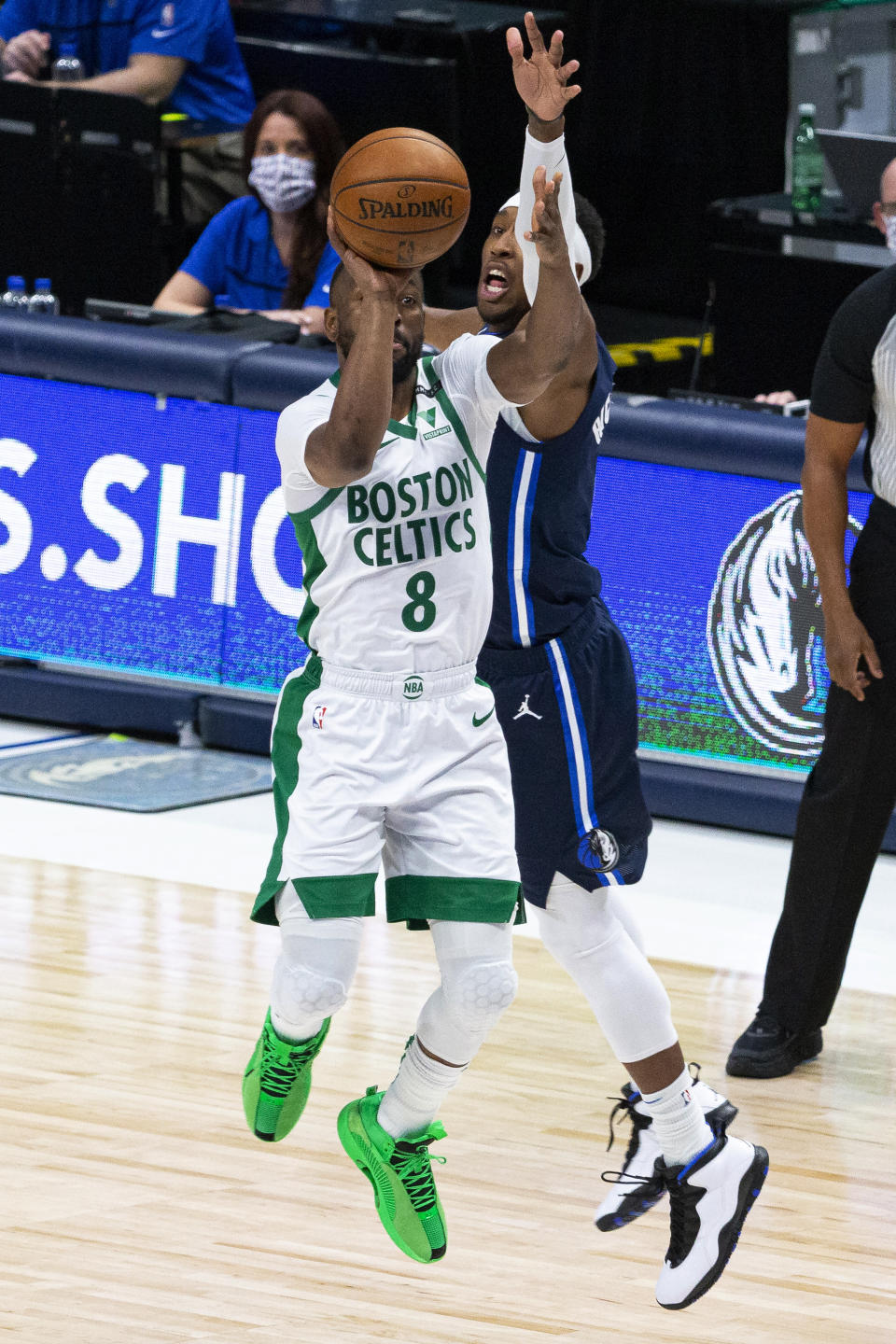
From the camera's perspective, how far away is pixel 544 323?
345 cm

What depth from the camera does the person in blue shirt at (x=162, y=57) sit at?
888cm

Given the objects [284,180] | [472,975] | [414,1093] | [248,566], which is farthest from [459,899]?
[284,180]

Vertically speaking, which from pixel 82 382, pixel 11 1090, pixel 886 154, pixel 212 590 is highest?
pixel 886 154

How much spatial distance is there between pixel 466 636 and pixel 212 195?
5.80 metres

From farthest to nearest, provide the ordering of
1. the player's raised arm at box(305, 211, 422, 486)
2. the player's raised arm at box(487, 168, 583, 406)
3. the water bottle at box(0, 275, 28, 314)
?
the water bottle at box(0, 275, 28, 314)
the player's raised arm at box(487, 168, 583, 406)
the player's raised arm at box(305, 211, 422, 486)

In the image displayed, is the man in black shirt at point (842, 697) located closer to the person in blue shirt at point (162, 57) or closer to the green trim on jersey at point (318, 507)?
the green trim on jersey at point (318, 507)

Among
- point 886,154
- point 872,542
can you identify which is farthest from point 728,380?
point 872,542

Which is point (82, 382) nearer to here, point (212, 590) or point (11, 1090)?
point (212, 590)

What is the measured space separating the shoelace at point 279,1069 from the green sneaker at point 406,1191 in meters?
0.16

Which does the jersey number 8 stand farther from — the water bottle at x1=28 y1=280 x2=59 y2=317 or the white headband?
the water bottle at x1=28 y1=280 x2=59 y2=317

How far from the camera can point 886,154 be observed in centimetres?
805

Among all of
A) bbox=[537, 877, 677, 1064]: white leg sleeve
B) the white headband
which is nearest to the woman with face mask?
the white headband

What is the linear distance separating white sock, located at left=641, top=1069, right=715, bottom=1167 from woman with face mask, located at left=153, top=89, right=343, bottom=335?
4.27 metres

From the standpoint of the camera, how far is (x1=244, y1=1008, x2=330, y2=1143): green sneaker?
3.65 meters
